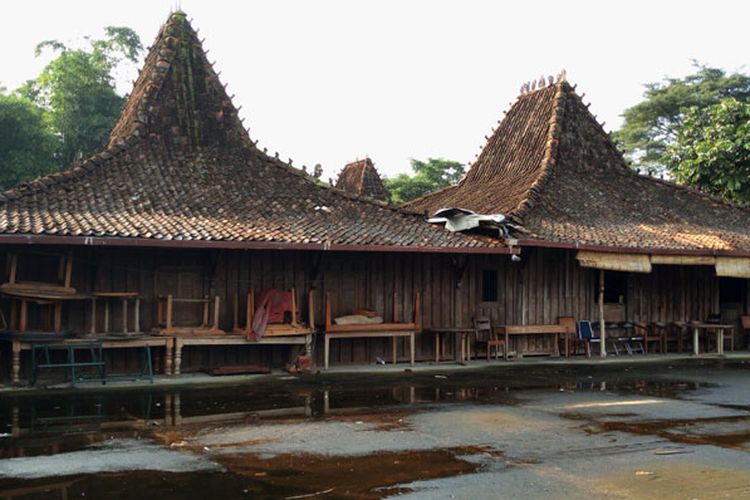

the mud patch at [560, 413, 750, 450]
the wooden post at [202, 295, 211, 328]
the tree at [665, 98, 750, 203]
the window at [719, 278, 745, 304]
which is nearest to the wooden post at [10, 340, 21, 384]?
the wooden post at [202, 295, 211, 328]

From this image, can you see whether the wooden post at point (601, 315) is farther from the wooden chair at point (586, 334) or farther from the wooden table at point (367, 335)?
the wooden table at point (367, 335)

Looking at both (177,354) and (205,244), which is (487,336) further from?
(205,244)

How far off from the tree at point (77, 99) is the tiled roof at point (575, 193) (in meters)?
16.2

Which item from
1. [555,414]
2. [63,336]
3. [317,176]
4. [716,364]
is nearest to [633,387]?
[555,414]

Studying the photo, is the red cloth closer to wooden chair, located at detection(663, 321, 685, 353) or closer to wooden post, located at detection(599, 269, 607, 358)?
wooden post, located at detection(599, 269, 607, 358)

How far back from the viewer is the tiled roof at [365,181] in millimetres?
28403

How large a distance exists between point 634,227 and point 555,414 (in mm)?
9257

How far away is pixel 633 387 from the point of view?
13562 millimetres

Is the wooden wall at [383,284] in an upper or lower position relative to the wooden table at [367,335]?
upper

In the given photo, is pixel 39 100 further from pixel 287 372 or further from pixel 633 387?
pixel 633 387

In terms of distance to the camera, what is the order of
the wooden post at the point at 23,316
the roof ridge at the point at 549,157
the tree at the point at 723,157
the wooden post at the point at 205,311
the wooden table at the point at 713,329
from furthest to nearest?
1. the tree at the point at 723,157
2. the wooden table at the point at 713,329
3. the roof ridge at the point at 549,157
4. the wooden post at the point at 205,311
5. the wooden post at the point at 23,316

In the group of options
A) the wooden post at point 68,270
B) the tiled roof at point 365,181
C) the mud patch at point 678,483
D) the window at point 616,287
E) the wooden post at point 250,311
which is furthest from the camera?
the tiled roof at point 365,181

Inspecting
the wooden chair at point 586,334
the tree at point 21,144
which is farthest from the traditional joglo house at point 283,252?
the tree at point 21,144

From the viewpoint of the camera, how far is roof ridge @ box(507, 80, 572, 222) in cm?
1780
